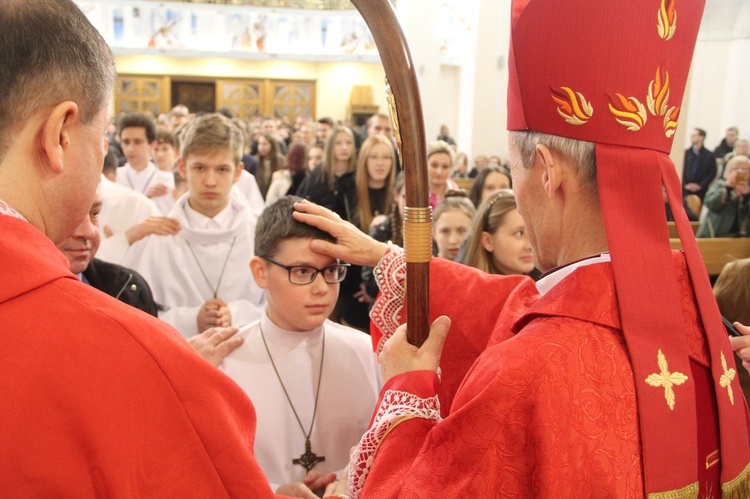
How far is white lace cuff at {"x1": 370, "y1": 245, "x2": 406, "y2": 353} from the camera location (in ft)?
6.79

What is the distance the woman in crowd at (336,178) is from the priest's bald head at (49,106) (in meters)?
4.34

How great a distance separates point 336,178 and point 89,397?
480cm

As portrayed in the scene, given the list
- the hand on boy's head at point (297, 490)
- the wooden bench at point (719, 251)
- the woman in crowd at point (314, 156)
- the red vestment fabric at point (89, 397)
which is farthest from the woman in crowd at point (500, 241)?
the woman in crowd at point (314, 156)

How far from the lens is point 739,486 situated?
148 centimetres

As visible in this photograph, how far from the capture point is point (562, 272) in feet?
4.82

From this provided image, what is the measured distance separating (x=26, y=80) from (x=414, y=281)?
0.94 meters

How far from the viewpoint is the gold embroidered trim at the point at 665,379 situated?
133 centimetres

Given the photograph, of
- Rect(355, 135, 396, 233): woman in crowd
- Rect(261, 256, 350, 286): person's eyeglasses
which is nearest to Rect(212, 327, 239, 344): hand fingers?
Rect(261, 256, 350, 286): person's eyeglasses

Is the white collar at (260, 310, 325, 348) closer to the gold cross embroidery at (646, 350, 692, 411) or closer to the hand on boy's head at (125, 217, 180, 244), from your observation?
the hand on boy's head at (125, 217, 180, 244)

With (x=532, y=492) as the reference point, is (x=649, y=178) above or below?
above

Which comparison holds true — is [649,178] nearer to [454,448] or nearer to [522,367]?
[522,367]

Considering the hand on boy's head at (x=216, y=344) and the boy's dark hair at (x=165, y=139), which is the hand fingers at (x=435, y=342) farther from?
the boy's dark hair at (x=165, y=139)

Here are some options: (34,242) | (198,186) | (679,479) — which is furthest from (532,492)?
(198,186)

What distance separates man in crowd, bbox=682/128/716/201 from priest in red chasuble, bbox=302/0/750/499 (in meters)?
10.2
